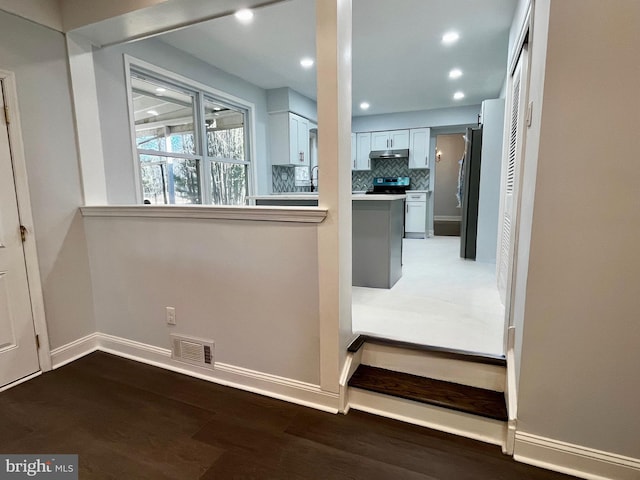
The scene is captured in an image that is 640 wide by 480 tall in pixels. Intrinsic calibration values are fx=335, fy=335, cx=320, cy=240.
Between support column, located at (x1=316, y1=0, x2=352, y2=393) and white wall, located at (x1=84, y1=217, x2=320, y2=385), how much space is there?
7 cm

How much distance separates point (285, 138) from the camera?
5434 millimetres

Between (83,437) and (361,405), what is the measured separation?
1.46 m

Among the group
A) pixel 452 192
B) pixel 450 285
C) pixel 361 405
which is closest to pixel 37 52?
pixel 361 405

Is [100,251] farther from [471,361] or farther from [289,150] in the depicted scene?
[289,150]

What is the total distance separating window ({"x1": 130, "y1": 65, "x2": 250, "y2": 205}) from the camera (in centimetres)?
354

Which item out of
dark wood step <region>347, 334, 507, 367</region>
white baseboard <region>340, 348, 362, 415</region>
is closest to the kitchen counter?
dark wood step <region>347, 334, 507, 367</region>

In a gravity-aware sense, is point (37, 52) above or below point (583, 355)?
above

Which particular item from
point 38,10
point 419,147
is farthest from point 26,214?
point 419,147

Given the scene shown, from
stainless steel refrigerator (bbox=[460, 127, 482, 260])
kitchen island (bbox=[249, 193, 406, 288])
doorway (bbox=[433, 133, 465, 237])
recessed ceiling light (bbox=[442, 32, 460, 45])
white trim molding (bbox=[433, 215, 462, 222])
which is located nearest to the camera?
kitchen island (bbox=[249, 193, 406, 288])

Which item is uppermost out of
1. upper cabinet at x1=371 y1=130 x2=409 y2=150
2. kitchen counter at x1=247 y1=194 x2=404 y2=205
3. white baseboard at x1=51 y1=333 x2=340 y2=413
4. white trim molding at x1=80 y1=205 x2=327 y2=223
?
upper cabinet at x1=371 y1=130 x2=409 y2=150

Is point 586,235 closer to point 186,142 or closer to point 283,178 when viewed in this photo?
point 186,142

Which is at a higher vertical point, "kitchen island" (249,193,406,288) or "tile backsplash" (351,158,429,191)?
"tile backsplash" (351,158,429,191)

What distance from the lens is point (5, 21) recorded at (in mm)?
2074

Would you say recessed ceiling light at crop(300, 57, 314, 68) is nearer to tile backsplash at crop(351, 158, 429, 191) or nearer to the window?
the window
